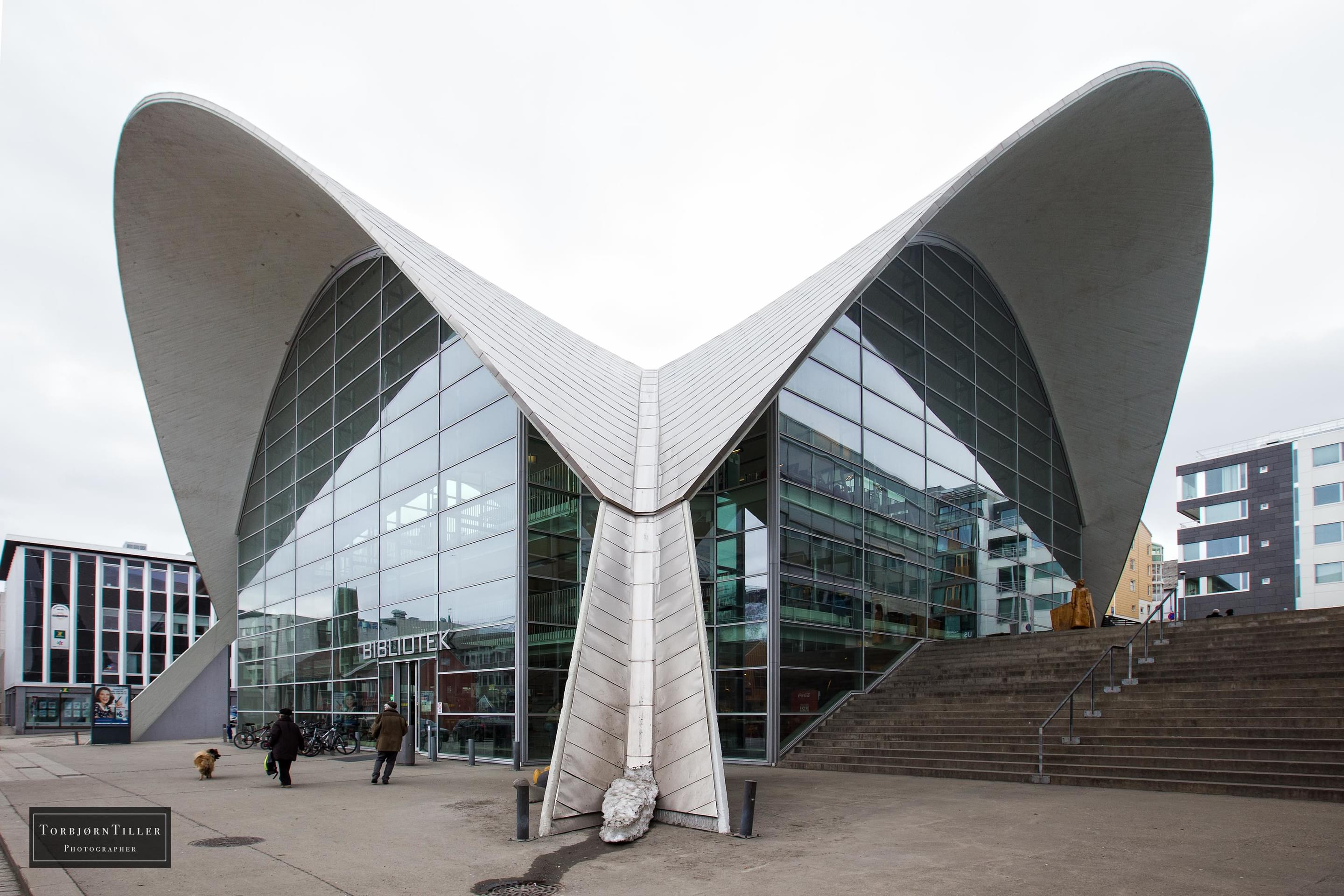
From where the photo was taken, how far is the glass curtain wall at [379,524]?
754 inches

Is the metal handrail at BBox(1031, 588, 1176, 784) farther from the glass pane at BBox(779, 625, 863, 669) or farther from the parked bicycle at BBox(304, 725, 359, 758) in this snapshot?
the parked bicycle at BBox(304, 725, 359, 758)

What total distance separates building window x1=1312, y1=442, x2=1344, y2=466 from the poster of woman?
65.5m

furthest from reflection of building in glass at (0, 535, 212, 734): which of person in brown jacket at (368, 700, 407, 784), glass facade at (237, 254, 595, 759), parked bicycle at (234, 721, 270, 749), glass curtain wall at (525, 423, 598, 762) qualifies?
person in brown jacket at (368, 700, 407, 784)

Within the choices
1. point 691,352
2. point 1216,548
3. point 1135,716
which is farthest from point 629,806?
point 1216,548

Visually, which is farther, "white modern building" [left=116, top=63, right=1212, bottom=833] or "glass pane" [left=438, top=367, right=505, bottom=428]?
"glass pane" [left=438, top=367, right=505, bottom=428]

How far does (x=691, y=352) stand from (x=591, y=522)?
30.7 feet

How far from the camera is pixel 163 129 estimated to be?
2325cm

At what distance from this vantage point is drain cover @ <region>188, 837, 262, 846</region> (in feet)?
30.8

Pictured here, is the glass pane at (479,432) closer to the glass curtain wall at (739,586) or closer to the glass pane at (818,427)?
the glass curtain wall at (739,586)

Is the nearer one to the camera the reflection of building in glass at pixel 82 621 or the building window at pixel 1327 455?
the building window at pixel 1327 455

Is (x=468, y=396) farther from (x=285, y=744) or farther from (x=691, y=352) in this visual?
(x=691, y=352)

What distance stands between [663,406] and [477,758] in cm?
860

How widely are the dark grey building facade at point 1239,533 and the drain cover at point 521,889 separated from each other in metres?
61.8

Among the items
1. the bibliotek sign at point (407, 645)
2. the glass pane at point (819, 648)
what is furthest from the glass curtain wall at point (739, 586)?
the bibliotek sign at point (407, 645)
